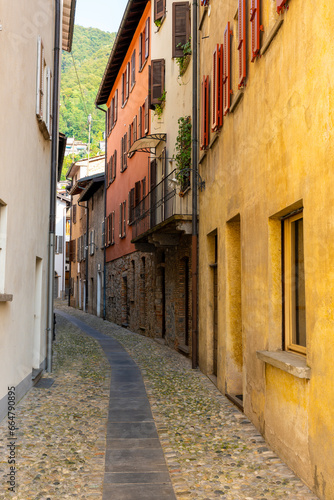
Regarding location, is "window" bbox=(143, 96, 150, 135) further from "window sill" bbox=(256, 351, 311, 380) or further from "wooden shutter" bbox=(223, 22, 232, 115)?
"window sill" bbox=(256, 351, 311, 380)

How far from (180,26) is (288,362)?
36.5ft

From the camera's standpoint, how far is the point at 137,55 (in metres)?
21.2

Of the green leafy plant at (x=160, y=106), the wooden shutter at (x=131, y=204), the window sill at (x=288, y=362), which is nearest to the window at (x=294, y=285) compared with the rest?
the window sill at (x=288, y=362)

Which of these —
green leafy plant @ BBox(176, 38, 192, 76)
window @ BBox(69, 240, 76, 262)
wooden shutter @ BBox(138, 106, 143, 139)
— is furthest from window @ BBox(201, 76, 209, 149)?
window @ BBox(69, 240, 76, 262)

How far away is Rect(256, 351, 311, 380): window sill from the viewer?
15.2 feet

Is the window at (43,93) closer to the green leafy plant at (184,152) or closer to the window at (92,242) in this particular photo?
the green leafy plant at (184,152)

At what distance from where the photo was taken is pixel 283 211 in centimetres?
561

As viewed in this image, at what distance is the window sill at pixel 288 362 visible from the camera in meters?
4.62

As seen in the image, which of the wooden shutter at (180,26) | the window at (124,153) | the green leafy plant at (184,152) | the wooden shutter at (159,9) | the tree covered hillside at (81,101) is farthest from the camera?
the tree covered hillside at (81,101)

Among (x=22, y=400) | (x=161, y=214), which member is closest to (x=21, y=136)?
(x=22, y=400)

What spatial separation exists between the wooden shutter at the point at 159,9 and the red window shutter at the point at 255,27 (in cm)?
1052

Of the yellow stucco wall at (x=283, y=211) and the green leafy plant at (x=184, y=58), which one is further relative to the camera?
the green leafy plant at (x=184, y=58)

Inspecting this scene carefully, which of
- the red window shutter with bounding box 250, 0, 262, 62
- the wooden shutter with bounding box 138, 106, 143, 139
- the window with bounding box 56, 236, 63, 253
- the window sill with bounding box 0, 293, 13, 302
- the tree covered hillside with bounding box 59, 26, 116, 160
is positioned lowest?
the window sill with bounding box 0, 293, 13, 302

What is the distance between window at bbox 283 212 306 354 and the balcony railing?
629 centimetres
